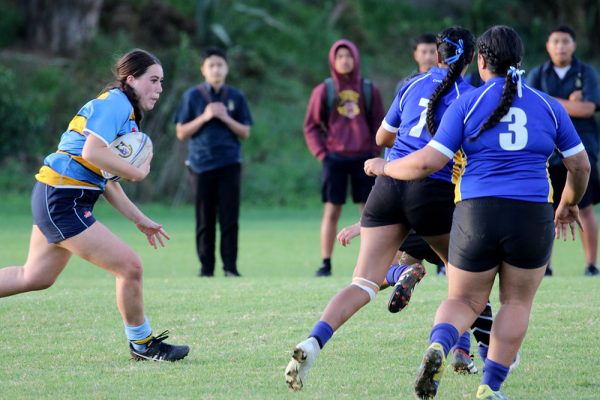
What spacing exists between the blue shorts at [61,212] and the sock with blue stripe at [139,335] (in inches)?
29.0

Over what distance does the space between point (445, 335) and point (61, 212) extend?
2527 mm

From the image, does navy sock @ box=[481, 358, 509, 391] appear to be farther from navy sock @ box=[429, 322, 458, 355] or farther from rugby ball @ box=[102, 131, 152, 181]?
rugby ball @ box=[102, 131, 152, 181]

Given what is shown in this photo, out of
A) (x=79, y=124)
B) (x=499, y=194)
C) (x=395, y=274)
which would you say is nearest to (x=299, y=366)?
(x=499, y=194)

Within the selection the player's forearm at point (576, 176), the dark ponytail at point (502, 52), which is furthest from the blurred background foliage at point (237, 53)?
the dark ponytail at point (502, 52)

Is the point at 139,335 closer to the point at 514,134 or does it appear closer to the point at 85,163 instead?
the point at 85,163

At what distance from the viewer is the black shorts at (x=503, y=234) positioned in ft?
17.4

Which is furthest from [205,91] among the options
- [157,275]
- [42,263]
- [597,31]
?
[597,31]

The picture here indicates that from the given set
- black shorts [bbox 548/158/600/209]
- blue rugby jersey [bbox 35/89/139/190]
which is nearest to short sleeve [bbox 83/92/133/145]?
blue rugby jersey [bbox 35/89/139/190]

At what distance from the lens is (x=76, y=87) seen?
23375mm

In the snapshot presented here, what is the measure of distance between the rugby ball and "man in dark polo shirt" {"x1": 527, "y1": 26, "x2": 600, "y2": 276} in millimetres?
5822

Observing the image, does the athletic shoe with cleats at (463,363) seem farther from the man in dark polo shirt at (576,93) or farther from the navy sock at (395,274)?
the man in dark polo shirt at (576,93)

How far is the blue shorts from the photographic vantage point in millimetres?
6355

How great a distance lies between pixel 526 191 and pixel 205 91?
7260mm

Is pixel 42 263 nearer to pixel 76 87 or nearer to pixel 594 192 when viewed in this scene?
pixel 594 192
